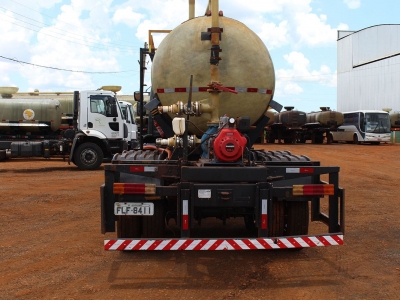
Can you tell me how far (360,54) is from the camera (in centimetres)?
5697

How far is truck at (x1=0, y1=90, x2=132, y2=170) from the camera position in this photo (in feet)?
52.5

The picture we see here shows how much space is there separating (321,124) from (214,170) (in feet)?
110

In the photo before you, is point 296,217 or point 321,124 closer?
point 296,217

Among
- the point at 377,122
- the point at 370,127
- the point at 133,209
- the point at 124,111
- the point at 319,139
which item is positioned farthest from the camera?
the point at 319,139

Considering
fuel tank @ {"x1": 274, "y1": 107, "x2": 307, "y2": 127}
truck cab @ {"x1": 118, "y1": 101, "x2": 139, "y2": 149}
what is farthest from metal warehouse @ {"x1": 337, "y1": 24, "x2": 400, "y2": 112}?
truck cab @ {"x1": 118, "y1": 101, "x2": 139, "y2": 149}

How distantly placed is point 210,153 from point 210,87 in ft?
3.20

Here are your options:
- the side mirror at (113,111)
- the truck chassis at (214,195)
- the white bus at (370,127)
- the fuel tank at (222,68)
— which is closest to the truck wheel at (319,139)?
the white bus at (370,127)

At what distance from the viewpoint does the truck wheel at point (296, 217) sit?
6.04 metres

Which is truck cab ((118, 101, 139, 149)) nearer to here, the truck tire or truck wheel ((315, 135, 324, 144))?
the truck tire

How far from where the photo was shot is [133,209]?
213 inches

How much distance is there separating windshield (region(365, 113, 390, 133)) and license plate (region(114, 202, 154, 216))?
104 ft

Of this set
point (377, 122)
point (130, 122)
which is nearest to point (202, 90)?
point (130, 122)

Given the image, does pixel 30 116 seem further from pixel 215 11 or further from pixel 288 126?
pixel 288 126

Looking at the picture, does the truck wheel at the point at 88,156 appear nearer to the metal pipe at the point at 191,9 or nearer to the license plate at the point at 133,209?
the metal pipe at the point at 191,9
